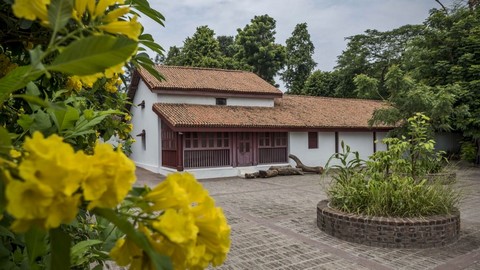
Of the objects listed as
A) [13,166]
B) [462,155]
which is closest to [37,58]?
[13,166]

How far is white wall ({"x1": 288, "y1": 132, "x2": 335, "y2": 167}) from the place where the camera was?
16188 mm

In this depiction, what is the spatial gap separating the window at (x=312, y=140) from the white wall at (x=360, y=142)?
1706mm

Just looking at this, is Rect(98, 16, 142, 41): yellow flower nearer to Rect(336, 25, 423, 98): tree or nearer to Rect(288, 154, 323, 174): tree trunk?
Rect(288, 154, 323, 174): tree trunk

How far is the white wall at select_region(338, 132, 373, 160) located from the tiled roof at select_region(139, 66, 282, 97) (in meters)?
4.34

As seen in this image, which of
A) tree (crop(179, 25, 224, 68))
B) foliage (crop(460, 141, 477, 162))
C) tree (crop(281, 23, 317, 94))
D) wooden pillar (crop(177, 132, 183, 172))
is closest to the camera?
wooden pillar (crop(177, 132, 183, 172))

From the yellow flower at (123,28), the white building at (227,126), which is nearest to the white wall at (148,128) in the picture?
the white building at (227,126)

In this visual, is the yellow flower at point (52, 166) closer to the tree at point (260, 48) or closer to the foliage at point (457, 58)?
the foliage at point (457, 58)

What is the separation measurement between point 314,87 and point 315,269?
26209 millimetres

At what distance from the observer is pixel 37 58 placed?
46 centimetres

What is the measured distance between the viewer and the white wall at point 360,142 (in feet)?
58.2

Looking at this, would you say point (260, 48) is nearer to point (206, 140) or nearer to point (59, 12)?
point (206, 140)

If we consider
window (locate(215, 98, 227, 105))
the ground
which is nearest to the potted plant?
the ground

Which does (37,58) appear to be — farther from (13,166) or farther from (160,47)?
(160,47)

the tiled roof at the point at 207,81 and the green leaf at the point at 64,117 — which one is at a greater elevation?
the tiled roof at the point at 207,81
